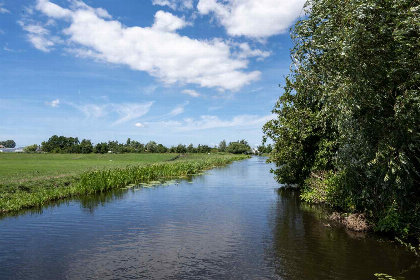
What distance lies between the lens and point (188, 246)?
47.9ft

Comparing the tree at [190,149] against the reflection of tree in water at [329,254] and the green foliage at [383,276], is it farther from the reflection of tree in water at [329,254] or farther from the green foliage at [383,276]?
the green foliage at [383,276]

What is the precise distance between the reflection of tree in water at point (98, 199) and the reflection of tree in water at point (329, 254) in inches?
602

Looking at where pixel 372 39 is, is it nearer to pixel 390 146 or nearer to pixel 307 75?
pixel 390 146

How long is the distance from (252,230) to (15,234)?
13.7 meters

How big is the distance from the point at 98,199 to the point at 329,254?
22.1m

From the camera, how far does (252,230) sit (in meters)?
17.6

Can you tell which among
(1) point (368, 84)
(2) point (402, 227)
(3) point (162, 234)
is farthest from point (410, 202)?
(3) point (162, 234)

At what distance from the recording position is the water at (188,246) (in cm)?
1156

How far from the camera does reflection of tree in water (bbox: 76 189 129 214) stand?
2464 cm

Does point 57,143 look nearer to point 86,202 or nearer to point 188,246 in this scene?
point 86,202

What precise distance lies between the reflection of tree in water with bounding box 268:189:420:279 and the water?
4 centimetres

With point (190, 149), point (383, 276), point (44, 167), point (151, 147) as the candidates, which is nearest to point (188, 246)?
point (383, 276)

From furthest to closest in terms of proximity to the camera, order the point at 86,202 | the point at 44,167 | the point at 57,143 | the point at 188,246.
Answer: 1. the point at 57,143
2. the point at 44,167
3. the point at 86,202
4. the point at 188,246

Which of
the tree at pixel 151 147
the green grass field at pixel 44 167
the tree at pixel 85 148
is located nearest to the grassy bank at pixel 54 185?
the green grass field at pixel 44 167
